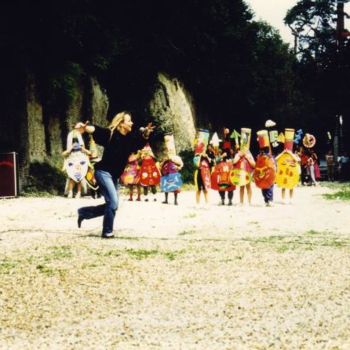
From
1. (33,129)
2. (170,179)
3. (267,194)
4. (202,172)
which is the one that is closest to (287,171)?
(267,194)

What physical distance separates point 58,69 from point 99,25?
6.90 feet

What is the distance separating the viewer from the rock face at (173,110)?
89.7ft

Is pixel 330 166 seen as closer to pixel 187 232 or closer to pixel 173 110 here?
pixel 173 110

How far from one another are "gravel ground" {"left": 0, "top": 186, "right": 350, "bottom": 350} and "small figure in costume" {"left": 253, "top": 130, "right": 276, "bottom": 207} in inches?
170

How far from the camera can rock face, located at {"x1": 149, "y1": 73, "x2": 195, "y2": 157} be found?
27.3 meters

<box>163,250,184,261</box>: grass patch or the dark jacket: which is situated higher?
the dark jacket

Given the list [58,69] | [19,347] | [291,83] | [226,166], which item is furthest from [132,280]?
[291,83]

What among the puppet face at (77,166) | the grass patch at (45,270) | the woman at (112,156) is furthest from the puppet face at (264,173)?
the grass patch at (45,270)

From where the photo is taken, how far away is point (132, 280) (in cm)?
632

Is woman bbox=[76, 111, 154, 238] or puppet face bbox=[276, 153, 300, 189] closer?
woman bbox=[76, 111, 154, 238]

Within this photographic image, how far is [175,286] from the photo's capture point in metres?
6.06

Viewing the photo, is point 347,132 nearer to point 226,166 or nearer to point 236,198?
point 236,198

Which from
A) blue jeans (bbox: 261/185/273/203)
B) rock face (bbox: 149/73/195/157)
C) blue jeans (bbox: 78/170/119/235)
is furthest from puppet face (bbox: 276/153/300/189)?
rock face (bbox: 149/73/195/157)

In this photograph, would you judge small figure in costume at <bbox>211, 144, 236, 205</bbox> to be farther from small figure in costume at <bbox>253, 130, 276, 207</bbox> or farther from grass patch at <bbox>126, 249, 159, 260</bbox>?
grass patch at <bbox>126, 249, 159, 260</bbox>
